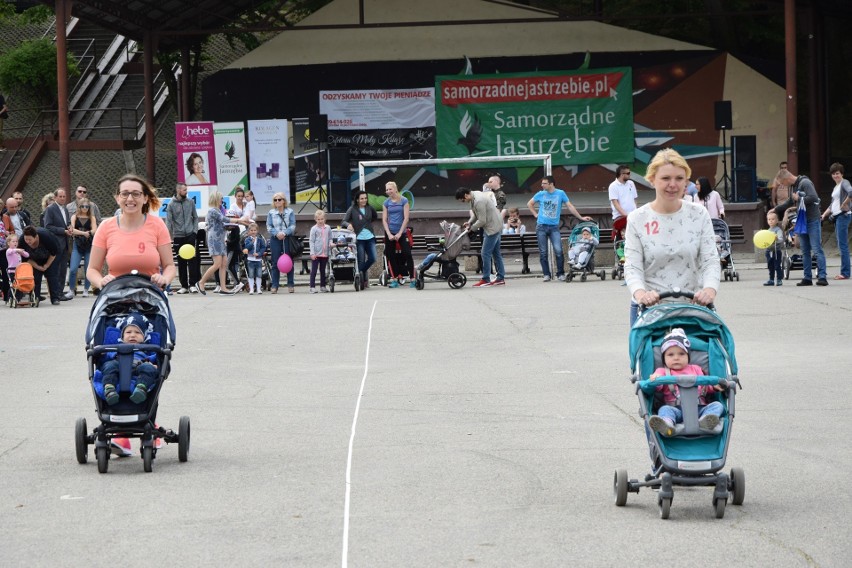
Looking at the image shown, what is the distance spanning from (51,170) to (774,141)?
21.1 m

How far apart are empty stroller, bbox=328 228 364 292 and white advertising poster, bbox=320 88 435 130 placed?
45.9ft

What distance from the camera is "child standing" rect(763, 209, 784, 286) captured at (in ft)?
68.9

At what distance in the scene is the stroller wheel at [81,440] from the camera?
8.46 metres

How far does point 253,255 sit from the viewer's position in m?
24.0

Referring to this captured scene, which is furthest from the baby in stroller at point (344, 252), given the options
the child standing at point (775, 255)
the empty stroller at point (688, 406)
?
the empty stroller at point (688, 406)

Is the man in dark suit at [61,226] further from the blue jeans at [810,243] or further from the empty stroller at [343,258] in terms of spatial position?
the blue jeans at [810,243]

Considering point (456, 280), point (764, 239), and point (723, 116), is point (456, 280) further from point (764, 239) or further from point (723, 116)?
point (723, 116)

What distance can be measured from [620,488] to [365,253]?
17914 millimetres

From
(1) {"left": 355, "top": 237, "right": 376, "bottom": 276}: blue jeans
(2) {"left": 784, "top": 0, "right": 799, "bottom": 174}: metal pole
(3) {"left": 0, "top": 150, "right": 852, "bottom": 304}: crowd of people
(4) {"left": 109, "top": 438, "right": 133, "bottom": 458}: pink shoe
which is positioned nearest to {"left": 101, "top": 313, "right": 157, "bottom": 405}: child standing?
(4) {"left": 109, "top": 438, "right": 133, "bottom": 458}: pink shoe

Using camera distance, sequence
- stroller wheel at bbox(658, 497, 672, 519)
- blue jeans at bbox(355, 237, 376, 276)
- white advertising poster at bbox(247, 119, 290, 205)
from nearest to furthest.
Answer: stroller wheel at bbox(658, 497, 672, 519) < blue jeans at bbox(355, 237, 376, 276) < white advertising poster at bbox(247, 119, 290, 205)

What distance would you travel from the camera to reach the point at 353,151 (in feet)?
124

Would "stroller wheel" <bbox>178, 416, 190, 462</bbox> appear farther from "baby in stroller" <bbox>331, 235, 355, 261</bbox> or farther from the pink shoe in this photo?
"baby in stroller" <bbox>331, 235, 355, 261</bbox>

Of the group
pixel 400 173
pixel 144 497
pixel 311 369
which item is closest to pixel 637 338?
pixel 144 497

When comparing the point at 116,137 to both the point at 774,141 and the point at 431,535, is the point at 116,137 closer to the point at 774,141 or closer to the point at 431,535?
the point at 774,141
